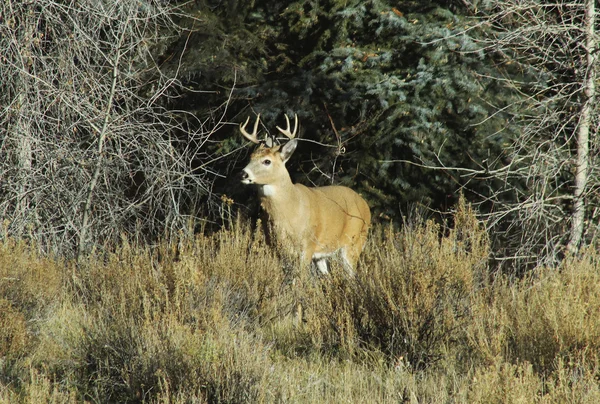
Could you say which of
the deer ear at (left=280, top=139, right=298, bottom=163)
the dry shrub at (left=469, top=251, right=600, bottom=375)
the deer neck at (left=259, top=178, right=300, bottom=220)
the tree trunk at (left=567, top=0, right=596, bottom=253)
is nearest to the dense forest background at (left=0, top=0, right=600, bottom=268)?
the tree trunk at (left=567, top=0, right=596, bottom=253)

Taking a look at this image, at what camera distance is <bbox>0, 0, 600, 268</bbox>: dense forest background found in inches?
344

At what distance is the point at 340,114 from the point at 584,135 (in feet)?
11.1

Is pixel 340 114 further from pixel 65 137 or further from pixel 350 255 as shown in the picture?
pixel 65 137

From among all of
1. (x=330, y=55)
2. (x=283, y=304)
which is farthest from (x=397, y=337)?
(x=330, y=55)

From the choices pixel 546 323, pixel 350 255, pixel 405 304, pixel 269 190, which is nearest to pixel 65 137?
pixel 269 190

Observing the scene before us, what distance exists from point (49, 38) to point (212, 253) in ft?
16.1

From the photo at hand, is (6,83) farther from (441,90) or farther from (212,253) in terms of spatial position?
(441,90)

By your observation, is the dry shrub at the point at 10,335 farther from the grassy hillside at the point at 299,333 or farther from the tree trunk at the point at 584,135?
the tree trunk at the point at 584,135

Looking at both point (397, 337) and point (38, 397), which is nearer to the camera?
point (38, 397)

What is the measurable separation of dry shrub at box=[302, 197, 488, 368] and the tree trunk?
7.06ft

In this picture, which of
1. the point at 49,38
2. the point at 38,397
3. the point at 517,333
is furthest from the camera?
the point at 49,38

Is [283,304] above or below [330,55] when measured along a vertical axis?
below

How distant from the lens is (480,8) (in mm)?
10023

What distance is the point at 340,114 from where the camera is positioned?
1051 cm
